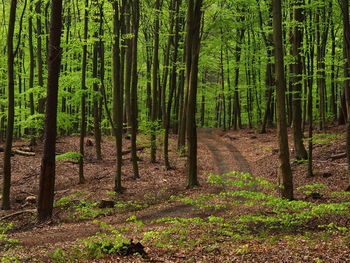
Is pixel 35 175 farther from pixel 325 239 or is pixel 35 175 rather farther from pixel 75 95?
pixel 325 239

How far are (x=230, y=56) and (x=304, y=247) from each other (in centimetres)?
3042

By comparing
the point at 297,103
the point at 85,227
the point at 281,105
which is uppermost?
the point at 297,103

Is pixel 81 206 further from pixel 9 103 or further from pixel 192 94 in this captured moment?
pixel 192 94

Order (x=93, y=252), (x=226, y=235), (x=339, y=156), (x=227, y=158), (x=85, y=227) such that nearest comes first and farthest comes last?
(x=93, y=252) → (x=226, y=235) → (x=85, y=227) → (x=339, y=156) → (x=227, y=158)

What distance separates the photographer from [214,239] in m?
7.79

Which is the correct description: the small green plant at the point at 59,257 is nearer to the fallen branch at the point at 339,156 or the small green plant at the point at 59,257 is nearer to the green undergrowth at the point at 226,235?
the green undergrowth at the point at 226,235

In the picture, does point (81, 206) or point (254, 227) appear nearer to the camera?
point (254, 227)

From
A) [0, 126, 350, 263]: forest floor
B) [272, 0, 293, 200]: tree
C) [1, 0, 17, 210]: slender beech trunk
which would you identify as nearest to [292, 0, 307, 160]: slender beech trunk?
[0, 126, 350, 263]: forest floor

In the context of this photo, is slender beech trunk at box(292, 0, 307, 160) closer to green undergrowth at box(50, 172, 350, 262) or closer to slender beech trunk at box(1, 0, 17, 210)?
green undergrowth at box(50, 172, 350, 262)

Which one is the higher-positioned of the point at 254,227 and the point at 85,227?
the point at 254,227

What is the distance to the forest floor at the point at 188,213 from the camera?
6695 mm

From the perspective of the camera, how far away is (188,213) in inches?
438

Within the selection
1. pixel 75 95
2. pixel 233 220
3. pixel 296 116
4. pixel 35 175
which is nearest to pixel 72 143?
pixel 35 175

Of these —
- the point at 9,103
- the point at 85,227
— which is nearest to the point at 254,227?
the point at 85,227
